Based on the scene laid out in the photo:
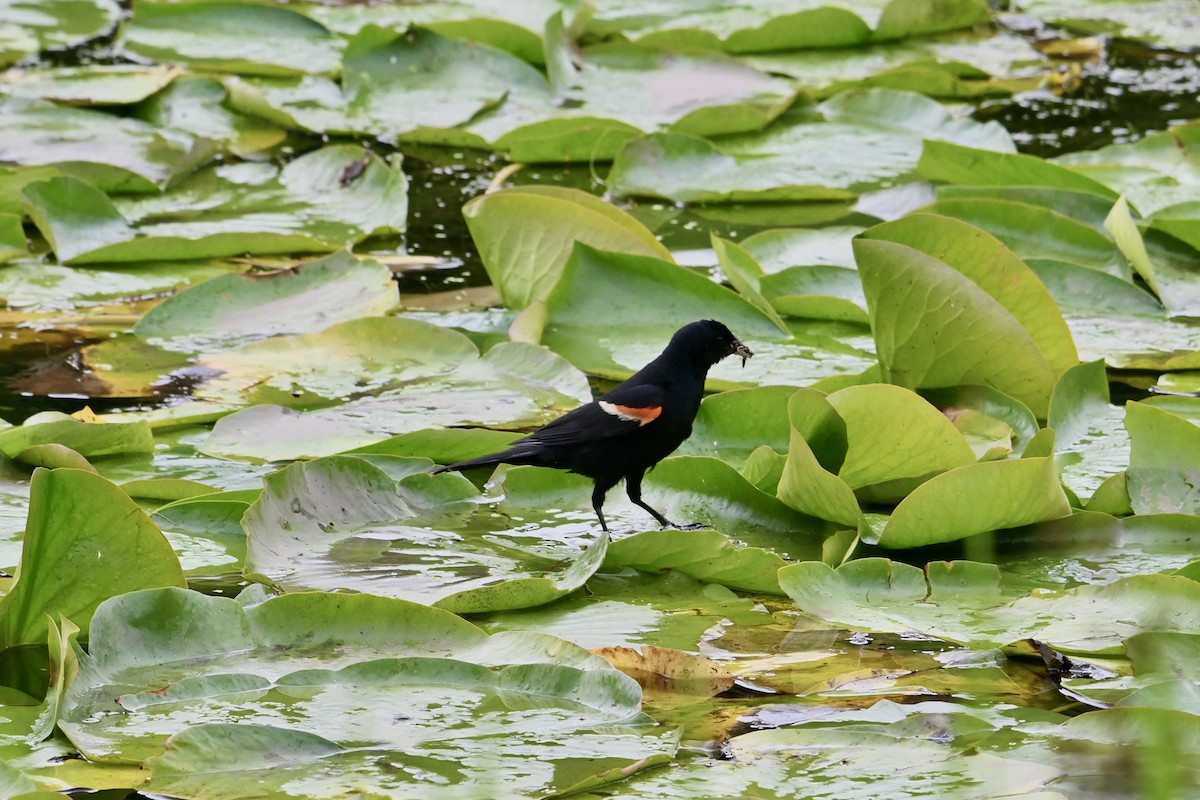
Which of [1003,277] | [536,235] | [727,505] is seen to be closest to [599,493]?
[727,505]

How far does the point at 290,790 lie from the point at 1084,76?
5.10 m

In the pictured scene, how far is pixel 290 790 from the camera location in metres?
1.86

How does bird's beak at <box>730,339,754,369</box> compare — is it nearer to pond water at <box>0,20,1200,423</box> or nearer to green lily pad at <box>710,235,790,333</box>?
green lily pad at <box>710,235,790,333</box>

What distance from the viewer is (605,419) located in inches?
119

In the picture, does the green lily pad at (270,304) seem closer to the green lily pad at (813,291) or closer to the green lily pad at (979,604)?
the green lily pad at (813,291)

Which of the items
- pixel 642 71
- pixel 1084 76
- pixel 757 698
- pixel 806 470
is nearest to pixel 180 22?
pixel 642 71

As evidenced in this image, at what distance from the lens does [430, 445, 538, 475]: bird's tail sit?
288 centimetres

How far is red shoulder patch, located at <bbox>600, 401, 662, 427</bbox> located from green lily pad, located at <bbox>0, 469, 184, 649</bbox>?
1018 mm

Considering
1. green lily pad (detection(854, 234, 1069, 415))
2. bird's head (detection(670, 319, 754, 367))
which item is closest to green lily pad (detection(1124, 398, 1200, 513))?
green lily pad (detection(854, 234, 1069, 415))

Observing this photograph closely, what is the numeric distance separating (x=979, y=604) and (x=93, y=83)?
3950mm

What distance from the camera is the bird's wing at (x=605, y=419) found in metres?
2.96

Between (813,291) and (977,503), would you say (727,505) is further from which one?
(813,291)

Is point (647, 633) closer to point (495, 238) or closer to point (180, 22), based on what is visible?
point (495, 238)

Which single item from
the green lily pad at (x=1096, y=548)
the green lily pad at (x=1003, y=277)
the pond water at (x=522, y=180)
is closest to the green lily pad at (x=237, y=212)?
the pond water at (x=522, y=180)
